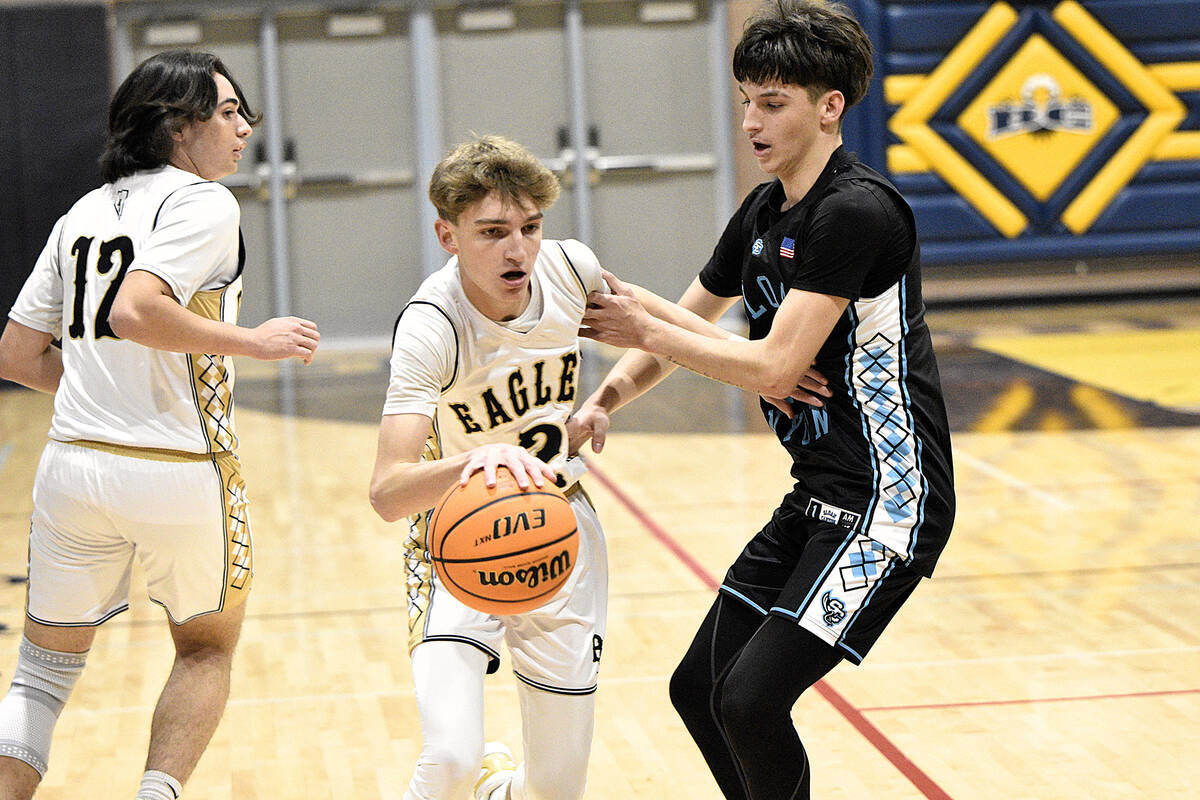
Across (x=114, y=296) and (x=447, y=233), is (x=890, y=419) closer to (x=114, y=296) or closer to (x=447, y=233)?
(x=447, y=233)

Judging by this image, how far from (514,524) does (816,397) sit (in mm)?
640

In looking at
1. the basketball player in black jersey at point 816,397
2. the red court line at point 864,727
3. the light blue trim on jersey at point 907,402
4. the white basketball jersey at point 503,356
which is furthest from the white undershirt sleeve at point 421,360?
the red court line at point 864,727

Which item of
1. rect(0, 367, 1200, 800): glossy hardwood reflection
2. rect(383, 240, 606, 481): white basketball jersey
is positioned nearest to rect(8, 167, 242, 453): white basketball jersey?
rect(383, 240, 606, 481): white basketball jersey

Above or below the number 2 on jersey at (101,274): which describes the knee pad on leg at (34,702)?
below

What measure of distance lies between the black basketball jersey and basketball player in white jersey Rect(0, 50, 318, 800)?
3.38ft

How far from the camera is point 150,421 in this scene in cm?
297

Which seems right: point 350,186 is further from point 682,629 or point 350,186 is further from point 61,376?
point 61,376

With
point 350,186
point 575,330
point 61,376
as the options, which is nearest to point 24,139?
point 350,186

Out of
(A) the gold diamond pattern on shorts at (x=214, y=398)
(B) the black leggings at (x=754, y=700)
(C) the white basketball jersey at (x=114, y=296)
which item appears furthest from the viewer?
(A) the gold diamond pattern on shorts at (x=214, y=398)

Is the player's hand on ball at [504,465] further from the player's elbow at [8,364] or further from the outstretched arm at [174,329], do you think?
the player's elbow at [8,364]

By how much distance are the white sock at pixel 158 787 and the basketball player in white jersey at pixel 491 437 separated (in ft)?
1.96

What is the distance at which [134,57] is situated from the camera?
1258 cm

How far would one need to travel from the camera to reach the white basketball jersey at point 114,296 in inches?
115

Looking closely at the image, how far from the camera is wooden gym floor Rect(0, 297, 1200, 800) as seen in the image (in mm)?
3650
